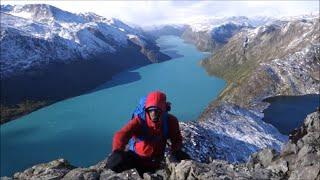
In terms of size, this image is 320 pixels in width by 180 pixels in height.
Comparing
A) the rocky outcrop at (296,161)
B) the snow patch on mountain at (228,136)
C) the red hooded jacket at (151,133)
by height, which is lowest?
the snow patch on mountain at (228,136)

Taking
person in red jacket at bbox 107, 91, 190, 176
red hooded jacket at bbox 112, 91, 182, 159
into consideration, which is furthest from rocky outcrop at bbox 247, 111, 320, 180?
red hooded jacket at bbox 112, 91, 182, 159

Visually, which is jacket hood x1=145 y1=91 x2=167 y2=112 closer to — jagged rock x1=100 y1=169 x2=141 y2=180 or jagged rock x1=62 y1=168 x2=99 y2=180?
jagged rock x1=100 y1=169 x2=141 y2=180

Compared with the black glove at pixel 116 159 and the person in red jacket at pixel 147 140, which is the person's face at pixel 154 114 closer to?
the person in red jacket at pixel 147 140

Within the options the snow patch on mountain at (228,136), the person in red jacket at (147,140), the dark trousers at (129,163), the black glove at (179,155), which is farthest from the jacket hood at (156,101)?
the snow patch on mountain at (228,136)

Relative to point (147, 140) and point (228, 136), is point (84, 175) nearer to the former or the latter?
point (147, 140)

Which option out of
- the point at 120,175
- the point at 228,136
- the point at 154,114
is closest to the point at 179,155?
the point at 120,175

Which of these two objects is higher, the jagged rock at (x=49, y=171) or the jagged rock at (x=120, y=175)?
the jagged rock at (x=120, y=175)

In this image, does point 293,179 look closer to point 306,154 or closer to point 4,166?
point 306,154

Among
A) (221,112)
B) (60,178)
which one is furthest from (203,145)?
(60,178)

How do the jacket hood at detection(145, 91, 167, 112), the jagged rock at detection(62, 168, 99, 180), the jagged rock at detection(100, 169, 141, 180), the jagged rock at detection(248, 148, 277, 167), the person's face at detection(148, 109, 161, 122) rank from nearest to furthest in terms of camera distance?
the jacket hood at detection(145, 91, 167, 112) < the person's face at detection(148, 109, 161, 122) < the jagged rock at detection(100, 169, 141, 180) < the jagged rock at detection(62, 168, 99, 180) < the jagged rock at detection(248, 148, 277, 167)
